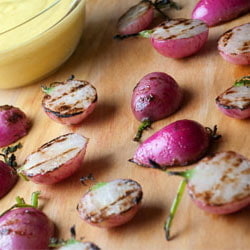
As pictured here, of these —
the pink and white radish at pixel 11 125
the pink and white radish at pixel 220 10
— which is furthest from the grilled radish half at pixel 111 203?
the pink and white radish at pixel 220 10

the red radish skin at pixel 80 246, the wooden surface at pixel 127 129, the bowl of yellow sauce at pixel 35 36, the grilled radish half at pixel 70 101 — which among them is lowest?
the wooden surface at pixel 127 129

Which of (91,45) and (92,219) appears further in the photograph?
(91,45)

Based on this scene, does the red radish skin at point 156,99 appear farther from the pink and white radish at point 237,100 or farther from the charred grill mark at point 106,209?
the charred grill mark at point 106,209

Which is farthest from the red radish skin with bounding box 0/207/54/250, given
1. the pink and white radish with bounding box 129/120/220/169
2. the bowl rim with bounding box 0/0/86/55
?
the bowl rim with bounding box 0/0/86/55

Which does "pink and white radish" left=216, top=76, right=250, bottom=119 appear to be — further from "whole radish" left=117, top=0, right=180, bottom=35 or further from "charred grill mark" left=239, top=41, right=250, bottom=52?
"whole radish" left=117, top=0, right=180, bottom=35

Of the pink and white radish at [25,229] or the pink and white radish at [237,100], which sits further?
the pink and white radish at [237,100]

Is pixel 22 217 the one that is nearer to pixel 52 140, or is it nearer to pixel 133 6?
pixel 52 140

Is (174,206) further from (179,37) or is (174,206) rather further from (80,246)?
(179,37)

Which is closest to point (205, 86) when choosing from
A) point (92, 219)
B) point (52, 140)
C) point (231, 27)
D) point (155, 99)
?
point (155, 99)
